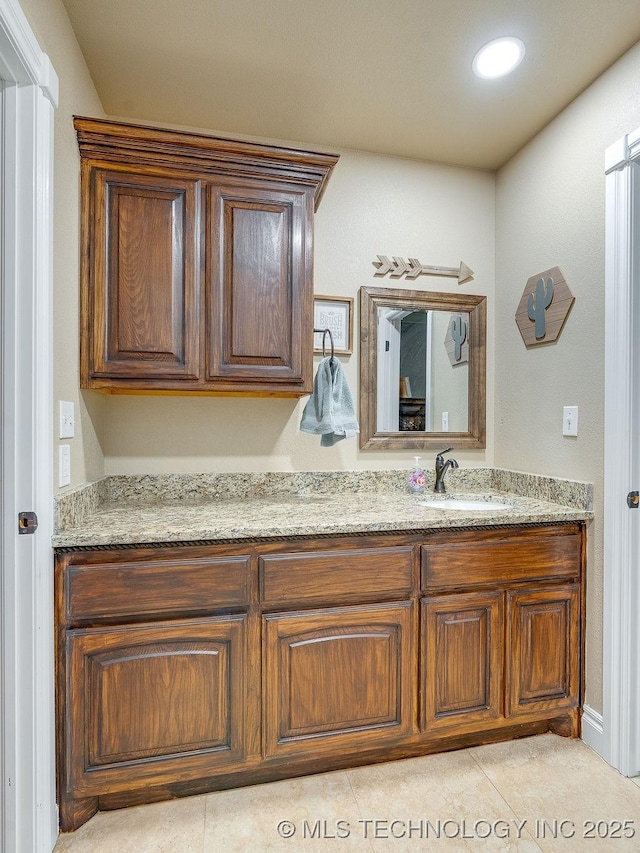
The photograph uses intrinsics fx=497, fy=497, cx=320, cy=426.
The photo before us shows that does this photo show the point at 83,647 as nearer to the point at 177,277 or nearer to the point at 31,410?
the point at 31,410

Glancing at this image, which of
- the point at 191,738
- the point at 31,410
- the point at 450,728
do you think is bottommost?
the point at 450,728

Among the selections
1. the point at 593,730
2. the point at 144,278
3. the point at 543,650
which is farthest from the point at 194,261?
the point at 593,730

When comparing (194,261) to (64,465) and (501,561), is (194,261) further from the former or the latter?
(501,561)

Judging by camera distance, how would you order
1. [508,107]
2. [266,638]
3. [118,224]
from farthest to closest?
[508,107]
[118,224]
[266,638]

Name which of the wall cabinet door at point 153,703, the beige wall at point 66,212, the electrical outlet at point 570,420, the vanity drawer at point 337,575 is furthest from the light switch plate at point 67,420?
the electrical outlet at point 570,420

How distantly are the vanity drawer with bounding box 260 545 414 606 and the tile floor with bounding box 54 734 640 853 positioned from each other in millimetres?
630

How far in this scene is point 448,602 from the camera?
1776mm

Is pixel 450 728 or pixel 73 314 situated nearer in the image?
pixel 73 314

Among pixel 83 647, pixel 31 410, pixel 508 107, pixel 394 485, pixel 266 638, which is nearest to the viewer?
pixel 31 410

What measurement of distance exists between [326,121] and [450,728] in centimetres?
249

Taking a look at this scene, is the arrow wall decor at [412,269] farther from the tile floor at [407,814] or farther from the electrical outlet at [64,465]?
the tile floor at [407,814]

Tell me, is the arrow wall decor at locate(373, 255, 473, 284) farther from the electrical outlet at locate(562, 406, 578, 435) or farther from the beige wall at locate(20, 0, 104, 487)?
the beige wall at locate(20, 0, 104, 487)

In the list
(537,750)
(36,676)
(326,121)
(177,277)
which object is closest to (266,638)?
(36,676)

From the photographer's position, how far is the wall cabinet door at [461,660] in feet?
5.77
